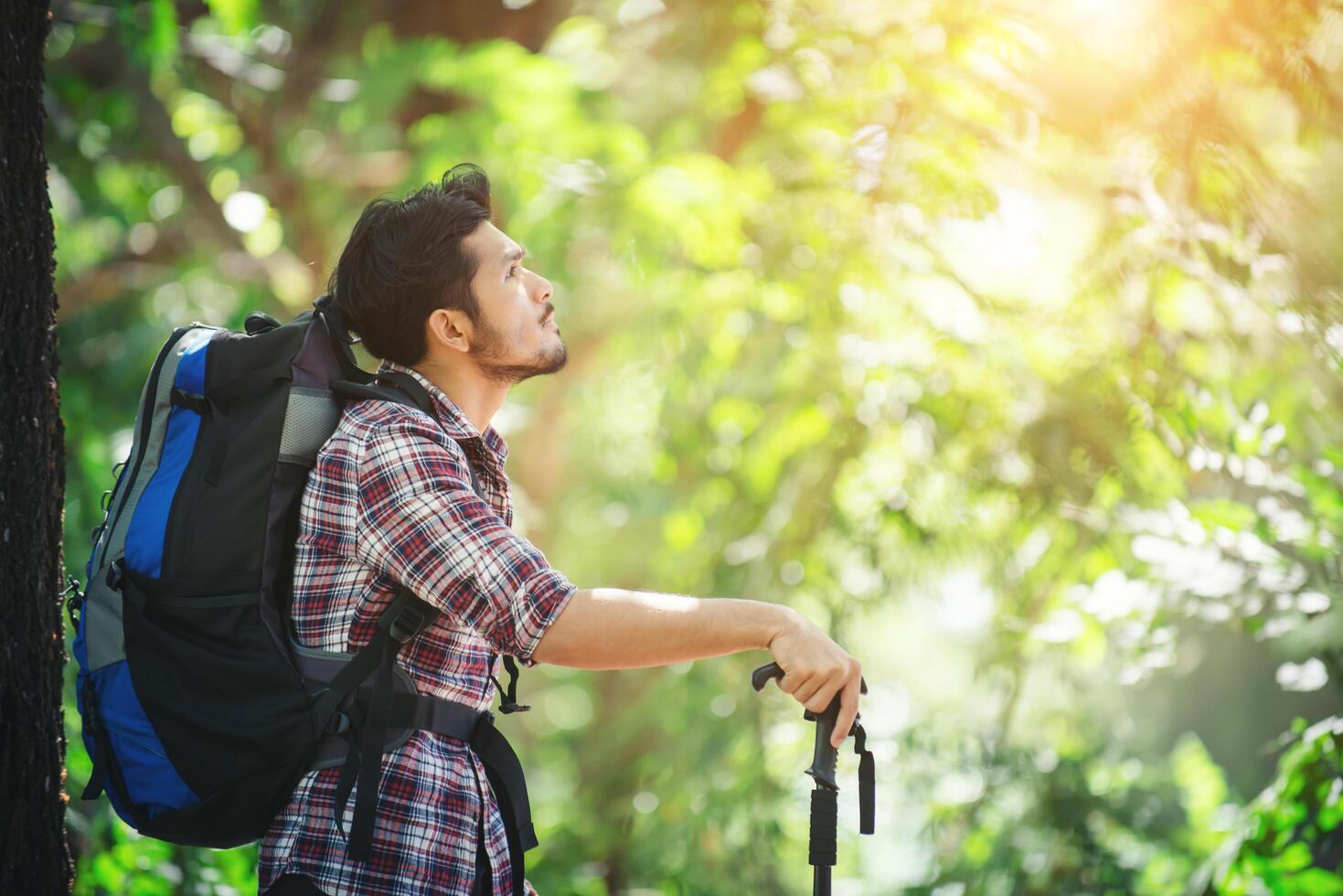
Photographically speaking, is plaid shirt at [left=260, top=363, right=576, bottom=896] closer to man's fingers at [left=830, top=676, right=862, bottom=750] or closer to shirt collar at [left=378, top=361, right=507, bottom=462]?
shirt collar at [left=378, top=361, right=507, bottom=462]

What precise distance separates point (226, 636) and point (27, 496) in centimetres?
66

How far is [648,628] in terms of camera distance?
1657 millimetres

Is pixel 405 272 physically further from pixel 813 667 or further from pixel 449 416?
pixel 813 667

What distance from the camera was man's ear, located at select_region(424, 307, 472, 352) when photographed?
2.06 meters

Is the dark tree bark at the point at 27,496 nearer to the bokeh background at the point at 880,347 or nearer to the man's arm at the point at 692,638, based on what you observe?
the man's arm at the point at 692,638

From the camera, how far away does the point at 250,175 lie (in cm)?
668

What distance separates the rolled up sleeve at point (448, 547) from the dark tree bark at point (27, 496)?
30.8 inches

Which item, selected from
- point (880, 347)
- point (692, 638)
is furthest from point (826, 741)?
point (880, 347)

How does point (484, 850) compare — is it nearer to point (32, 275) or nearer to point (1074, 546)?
point (32, 275)

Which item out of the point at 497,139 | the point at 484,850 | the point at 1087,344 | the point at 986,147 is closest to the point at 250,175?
the point at 497,139

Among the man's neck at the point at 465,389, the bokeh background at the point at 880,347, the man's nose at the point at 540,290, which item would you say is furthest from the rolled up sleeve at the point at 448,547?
the bokeh background at the point at 880,347

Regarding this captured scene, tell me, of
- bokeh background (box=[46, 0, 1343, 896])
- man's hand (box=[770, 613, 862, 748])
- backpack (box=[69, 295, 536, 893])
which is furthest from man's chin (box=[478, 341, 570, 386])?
bokeh background (box=[46, 0, 1343, 896])

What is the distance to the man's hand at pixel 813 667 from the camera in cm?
166

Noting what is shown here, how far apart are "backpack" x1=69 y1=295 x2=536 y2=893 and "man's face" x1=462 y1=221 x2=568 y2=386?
0.29 metres
